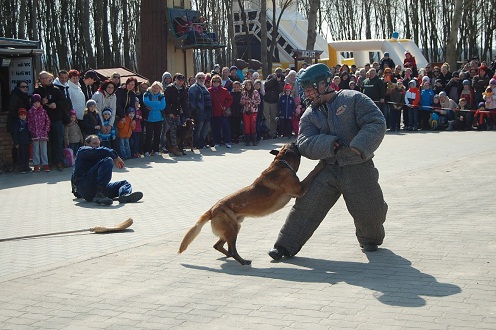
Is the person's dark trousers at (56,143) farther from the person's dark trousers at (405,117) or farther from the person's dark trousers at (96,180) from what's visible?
the person's dark trousers at (405,117)

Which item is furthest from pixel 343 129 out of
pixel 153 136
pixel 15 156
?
pixel 153 136

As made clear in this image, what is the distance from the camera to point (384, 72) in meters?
24.2

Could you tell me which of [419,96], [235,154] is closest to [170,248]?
[235,154]

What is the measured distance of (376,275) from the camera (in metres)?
6.82

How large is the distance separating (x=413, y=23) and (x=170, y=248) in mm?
42390

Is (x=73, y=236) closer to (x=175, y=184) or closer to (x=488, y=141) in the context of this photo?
(x=175, y=184)

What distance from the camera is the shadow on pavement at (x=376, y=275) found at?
6.14 m

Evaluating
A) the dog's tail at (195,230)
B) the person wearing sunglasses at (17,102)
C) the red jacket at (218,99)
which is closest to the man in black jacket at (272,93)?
the red jacket at (218,99)

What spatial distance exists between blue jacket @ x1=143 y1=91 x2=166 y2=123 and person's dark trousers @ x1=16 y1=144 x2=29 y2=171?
10.2ft

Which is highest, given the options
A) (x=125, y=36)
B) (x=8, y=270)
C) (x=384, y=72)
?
(x=125, y=36)

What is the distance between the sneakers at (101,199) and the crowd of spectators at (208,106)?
13.8ft

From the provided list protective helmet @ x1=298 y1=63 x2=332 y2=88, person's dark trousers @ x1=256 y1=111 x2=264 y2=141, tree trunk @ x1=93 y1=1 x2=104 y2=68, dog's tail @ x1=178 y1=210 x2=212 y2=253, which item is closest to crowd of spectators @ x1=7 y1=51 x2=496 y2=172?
person's dark trousers @ x1=256 y1=111 x2=264 y2=141

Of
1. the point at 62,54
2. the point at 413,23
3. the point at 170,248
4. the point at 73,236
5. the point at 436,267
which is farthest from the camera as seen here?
the point at 413,23

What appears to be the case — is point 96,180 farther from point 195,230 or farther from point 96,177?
point 195,230
